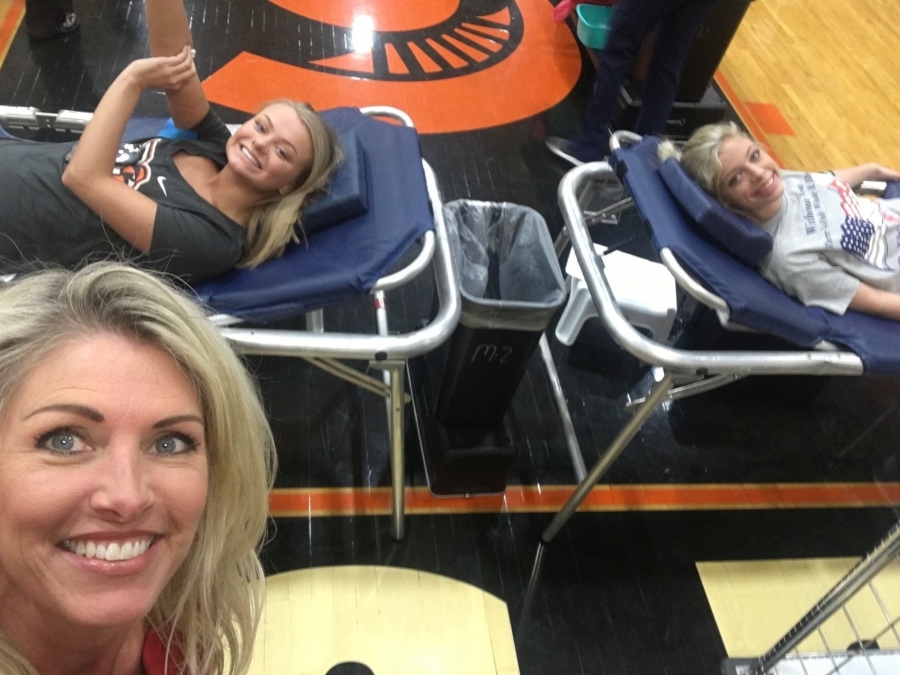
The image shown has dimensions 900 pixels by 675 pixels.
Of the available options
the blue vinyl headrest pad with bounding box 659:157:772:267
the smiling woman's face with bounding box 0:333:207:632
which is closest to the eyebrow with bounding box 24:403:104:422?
the smiling woman's face with bounding box 0:333:207:632

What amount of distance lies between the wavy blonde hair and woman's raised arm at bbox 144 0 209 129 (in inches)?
39.3

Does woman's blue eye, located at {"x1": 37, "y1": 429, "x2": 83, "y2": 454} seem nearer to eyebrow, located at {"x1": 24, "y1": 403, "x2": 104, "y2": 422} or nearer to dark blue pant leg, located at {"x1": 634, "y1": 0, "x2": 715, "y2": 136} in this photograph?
eyebrow, located at {"x1": 24, "y1": 403, "x2": 104, "y2": 422}

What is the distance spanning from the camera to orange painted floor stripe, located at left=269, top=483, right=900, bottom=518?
1824 millimetres

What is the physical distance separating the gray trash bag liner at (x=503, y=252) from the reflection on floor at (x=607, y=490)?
0.45 metres

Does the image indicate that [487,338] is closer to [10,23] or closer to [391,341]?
[391,341]

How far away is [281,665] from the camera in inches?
60.3

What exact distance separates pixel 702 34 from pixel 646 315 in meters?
1.69

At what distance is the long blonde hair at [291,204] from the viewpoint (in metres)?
1.54

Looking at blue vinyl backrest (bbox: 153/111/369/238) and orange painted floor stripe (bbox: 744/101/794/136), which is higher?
blue vinyl backrest (bbox: 153/111/369/238)

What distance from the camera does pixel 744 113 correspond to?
11.6 feet

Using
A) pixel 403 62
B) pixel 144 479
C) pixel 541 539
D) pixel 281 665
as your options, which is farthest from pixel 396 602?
pixel 403 62

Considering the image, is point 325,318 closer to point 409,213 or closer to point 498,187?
point 409,213

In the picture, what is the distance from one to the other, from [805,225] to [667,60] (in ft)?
4.11

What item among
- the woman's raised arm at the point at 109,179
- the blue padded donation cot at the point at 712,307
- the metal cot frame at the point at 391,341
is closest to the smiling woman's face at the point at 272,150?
the woman's raised arm at the point at 109,179
